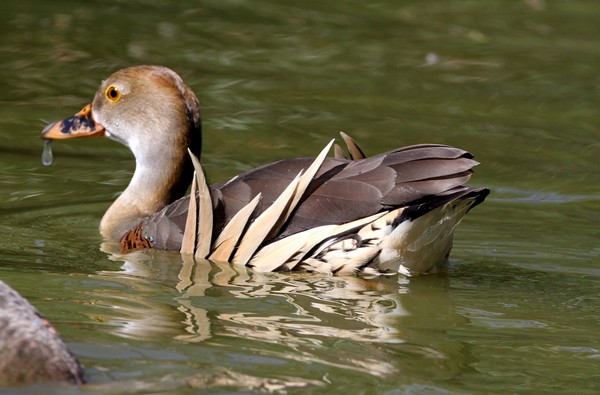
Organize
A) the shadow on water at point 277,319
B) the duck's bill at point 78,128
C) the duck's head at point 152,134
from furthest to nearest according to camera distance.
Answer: the duck's bill at point 78,128 < the duck's head at point 152,134 < the shadow on water at point 277,319

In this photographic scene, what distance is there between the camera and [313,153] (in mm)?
10047

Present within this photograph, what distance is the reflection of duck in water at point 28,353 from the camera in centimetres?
463

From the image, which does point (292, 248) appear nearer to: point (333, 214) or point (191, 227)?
point (333, 214)

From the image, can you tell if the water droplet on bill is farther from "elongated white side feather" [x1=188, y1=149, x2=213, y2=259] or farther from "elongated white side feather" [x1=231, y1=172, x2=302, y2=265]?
"elongated white side feather" [x1=231, y1=172, x2=302, y2=265]

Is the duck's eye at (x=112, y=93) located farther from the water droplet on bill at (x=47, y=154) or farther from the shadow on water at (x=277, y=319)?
the shadow on water at (x=277, y=319)

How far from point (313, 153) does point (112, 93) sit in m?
1.99

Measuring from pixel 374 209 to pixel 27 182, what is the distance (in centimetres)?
315

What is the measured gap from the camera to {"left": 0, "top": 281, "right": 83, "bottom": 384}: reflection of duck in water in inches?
182

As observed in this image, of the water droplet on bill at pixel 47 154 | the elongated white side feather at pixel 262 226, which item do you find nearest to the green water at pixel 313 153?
the elongated white side feather at pixel 262 226

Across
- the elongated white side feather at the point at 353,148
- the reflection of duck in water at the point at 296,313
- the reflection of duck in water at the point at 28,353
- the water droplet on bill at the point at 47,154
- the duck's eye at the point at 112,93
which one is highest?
the duck's eye at the point at 112,93

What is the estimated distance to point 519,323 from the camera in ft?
20.9

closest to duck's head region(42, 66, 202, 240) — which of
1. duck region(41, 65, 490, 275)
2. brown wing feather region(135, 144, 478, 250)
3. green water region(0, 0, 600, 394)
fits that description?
green water region(0, 0, 600, 394)

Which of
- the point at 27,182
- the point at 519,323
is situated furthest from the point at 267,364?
the point at 27,182

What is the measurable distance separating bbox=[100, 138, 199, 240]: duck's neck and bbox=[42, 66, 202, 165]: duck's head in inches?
0.4
